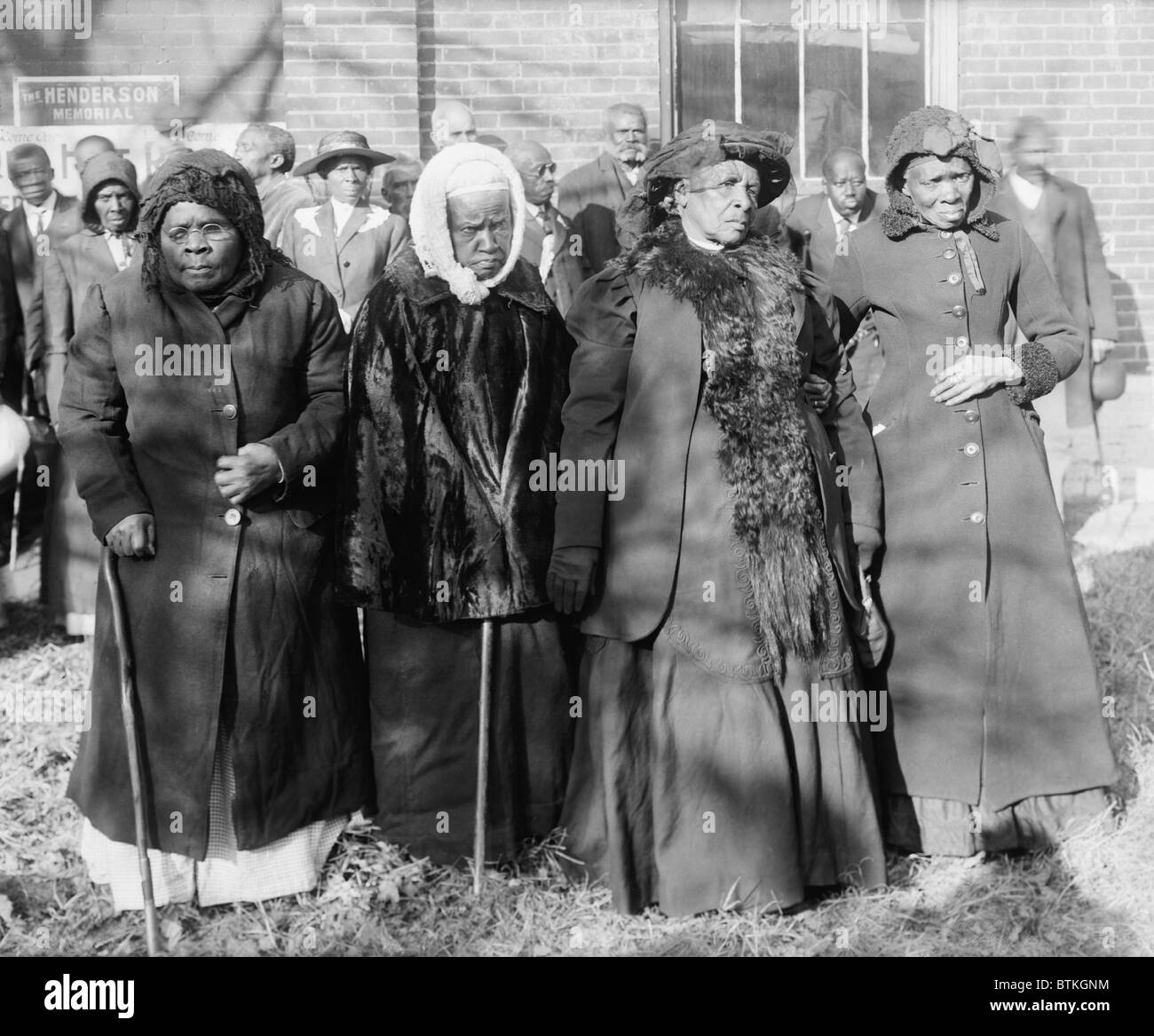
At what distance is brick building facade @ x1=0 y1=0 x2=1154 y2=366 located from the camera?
30.1 feet

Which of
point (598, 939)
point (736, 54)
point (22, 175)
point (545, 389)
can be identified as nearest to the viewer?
point (598, 939)

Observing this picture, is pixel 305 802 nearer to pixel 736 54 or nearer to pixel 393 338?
pixel 393 338

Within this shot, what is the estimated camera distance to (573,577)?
4.27 meters

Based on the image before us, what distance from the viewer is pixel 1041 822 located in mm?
4773

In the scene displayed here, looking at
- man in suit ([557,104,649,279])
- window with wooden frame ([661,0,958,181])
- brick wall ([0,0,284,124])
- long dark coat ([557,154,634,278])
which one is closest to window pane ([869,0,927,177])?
window with wooden frame ([661,0,958,181])

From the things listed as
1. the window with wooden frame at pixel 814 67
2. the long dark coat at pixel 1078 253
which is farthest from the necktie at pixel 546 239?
the long dark coat at pixel 1078 253

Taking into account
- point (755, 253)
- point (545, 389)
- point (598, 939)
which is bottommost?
point (598, 939)

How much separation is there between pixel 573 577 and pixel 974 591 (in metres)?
1.36

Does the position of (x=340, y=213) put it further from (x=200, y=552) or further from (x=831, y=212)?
(x=200, y=552)

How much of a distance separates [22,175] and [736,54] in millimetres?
4643

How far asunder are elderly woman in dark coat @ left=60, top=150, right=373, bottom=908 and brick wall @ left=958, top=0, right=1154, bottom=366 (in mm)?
7016

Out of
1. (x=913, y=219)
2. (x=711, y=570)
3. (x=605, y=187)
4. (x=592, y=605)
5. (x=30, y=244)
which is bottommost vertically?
(x=592, y=605)

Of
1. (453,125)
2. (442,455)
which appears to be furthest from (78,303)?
(442,455)

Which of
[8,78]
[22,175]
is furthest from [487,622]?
[8,78]
